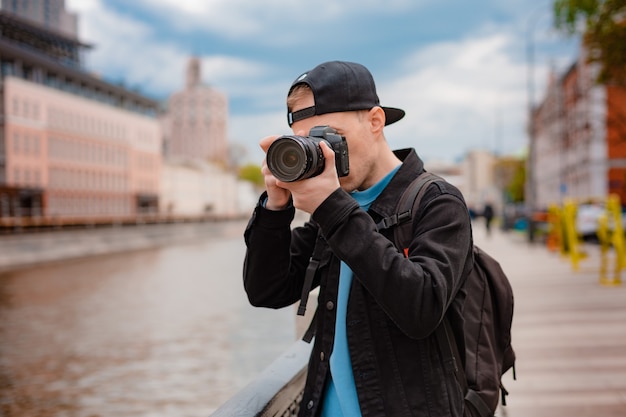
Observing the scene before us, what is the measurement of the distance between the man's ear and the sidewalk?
9.29 feet

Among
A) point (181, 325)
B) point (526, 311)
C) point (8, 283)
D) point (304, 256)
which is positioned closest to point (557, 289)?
point (526, 311)

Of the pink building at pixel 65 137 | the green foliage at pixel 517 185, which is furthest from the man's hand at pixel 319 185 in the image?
the green foliage at pixel 517 185

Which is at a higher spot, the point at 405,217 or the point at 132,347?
the point at 405,217

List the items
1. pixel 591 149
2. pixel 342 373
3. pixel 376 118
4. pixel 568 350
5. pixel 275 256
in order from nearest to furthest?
pixel 342 373 < pixel 376 118 < pixel 275 256 < pixel 568 350 < pixel 591 149

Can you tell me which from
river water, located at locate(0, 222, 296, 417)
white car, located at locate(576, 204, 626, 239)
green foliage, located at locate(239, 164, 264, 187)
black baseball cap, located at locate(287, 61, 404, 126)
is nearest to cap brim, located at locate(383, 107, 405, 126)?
black baseball cap, located at locate(287, 61, 404, 126)

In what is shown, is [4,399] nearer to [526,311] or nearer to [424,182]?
[526,311]

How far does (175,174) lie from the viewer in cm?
10562

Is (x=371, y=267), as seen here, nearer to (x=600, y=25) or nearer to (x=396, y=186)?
(x=396, y=186)

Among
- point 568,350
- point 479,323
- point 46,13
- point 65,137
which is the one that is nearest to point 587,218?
point 568,350

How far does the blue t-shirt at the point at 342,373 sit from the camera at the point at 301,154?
1.02 feet

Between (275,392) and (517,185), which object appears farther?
(517,185)

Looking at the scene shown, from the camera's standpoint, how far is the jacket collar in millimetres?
2035

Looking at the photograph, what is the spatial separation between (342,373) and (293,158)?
0.58 meters

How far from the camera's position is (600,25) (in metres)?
17.6
